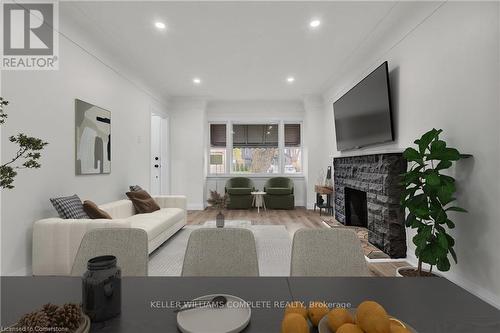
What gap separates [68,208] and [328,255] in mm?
2668

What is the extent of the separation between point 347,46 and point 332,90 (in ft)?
6.70

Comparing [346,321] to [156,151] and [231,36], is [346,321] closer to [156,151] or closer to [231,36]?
[231,36]

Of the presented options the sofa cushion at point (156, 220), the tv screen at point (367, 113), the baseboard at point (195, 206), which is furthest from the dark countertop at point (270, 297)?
the baseboard at point (195, 206)

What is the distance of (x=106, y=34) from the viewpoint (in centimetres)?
348

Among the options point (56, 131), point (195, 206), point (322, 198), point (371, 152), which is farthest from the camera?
point (195, 206)

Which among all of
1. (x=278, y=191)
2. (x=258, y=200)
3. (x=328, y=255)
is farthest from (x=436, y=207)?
(x=258, y=200)

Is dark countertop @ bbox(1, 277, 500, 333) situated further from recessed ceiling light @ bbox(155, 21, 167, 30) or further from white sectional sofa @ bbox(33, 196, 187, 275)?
recessed ceiling light @ bbox(155, 21, 167, 30)

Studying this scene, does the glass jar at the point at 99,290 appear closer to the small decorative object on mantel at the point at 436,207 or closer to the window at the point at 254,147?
the small decorative object on mantel at the point at 436,207

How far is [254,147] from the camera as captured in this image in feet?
24.9

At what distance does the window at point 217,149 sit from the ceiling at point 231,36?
7.17 feet

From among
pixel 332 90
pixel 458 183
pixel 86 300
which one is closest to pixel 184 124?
pixel 332 90

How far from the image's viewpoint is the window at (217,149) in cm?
756

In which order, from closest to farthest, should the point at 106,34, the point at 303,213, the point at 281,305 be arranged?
the point at 281,305, the point at 106,34, the point at 303,213

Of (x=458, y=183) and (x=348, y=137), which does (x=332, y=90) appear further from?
(x=458, y=183)
